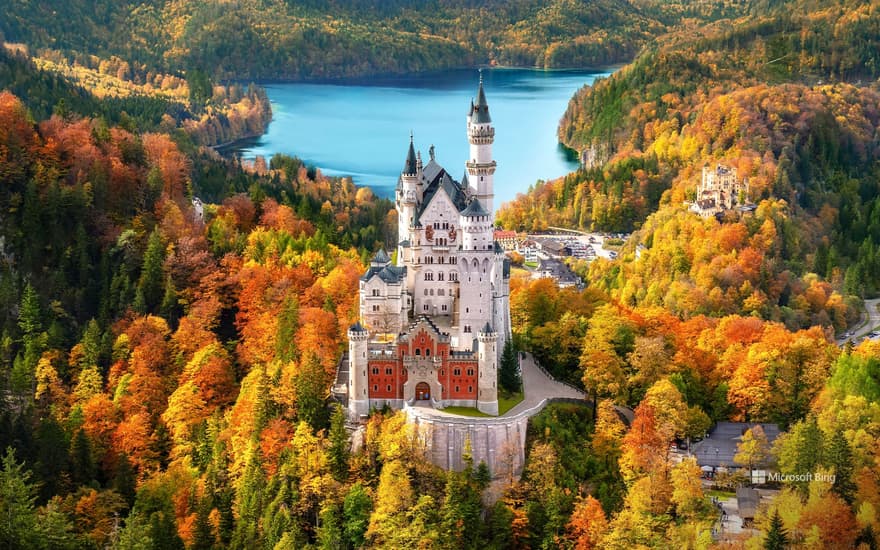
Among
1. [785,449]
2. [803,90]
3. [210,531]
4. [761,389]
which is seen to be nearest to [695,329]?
[761,389]

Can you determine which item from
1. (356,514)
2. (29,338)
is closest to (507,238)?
(29,338)

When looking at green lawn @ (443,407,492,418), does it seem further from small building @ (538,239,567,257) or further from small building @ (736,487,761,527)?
small building @ (538,239,567,257)

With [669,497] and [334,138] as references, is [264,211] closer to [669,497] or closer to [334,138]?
[669,497]

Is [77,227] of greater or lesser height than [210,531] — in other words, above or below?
above

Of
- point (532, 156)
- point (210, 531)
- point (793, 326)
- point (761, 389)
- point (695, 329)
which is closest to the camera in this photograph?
point (210, 531)

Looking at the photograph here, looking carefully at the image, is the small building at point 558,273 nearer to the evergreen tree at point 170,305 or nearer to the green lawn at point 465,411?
the evergreen tree at point 170,305

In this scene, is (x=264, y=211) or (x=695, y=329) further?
(x=264, y=211)

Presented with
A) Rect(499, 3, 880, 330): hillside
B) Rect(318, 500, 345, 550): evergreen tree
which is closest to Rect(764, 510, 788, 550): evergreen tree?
Rect(318, 500, 345, 550): evergreen tree

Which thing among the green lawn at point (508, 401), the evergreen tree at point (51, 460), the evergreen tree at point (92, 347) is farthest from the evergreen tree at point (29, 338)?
the green lawn at point (508, 401)
